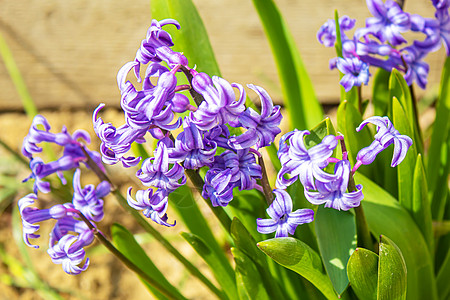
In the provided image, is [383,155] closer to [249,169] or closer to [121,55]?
[249,169]

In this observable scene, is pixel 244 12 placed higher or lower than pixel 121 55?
higher

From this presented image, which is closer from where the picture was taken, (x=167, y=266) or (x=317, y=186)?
(x=317, y=186)

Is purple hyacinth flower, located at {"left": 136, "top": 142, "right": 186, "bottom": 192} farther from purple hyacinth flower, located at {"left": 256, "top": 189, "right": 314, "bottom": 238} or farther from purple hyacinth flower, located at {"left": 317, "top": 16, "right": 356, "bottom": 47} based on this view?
purple hyacinth flower, located at {"left": 317, "top": 16, "right": 356, "bottom": 47}

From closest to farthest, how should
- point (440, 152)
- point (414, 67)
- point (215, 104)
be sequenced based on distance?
point (215, 104) → point (414, 67) → point (440, 152)

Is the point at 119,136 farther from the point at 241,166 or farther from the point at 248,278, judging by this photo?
the point at 248,278

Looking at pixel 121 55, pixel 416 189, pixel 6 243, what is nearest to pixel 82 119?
pixel 121 55

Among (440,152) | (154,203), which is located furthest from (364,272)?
(440,152)

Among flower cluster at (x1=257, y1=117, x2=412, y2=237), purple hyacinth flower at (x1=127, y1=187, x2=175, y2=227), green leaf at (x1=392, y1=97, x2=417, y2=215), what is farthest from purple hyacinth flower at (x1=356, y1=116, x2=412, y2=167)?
purple hyacinth flower at (x1=127, y1=187, x2=175, y2=227)
